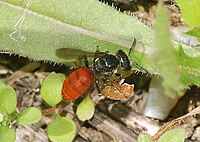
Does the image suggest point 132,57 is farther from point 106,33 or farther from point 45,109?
point 45,109

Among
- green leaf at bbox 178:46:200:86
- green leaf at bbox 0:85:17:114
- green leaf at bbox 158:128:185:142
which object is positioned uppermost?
green leaf at bbox 178:46:200:86

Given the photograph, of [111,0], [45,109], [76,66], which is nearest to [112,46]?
[76,66]

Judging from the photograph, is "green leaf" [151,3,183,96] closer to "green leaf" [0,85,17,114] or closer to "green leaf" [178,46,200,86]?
"green leaf" [178,46,200,86]

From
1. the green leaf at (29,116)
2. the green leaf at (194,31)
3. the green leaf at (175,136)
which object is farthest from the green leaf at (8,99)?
the green leaf at (194,31)

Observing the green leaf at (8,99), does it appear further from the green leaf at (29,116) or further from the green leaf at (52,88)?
the green leaf at (52,88)

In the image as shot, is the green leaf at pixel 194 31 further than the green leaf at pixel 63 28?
No

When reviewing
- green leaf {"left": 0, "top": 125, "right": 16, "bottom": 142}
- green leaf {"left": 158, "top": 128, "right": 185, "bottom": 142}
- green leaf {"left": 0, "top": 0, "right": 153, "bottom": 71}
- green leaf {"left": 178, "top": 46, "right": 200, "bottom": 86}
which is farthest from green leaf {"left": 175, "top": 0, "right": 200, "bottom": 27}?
green leaf {"left": 0, "top": 125, "right": 16, "bottom": 142}
